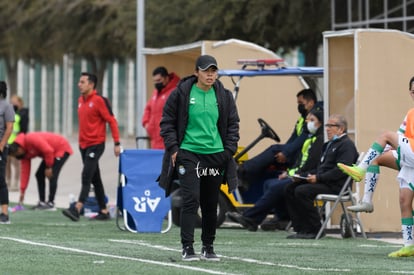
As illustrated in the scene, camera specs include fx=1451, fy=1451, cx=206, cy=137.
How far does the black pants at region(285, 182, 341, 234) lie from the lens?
1652 cm

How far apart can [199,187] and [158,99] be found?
8.30 metres

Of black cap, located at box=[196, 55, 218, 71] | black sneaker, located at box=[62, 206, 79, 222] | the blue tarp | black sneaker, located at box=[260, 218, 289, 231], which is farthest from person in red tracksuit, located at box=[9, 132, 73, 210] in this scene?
black cap, located at box=[196, 55, 218, 71]

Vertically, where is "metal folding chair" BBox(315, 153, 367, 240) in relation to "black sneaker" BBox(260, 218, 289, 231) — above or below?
above

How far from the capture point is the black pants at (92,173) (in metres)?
19.4

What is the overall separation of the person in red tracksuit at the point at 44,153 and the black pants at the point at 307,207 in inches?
269

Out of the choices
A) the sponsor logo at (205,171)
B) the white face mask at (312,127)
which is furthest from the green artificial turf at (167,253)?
the white face mask at (312,127)

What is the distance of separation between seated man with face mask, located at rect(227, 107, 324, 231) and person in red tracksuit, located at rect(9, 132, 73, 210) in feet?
17.4

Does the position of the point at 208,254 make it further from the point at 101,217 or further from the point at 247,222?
the point at 101,217

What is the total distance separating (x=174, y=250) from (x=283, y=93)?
8.02 m

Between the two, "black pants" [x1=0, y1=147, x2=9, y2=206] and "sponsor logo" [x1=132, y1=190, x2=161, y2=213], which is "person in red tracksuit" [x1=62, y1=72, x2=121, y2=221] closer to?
"black pants" [x1=0, y1=147, x2=9, y2=206]

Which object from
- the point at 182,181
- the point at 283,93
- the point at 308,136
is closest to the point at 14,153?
the point at 283,93

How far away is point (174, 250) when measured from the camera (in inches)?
542

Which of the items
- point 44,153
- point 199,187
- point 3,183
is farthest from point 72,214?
point 199,187

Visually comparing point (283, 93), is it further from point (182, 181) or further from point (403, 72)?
point (182, 181)
